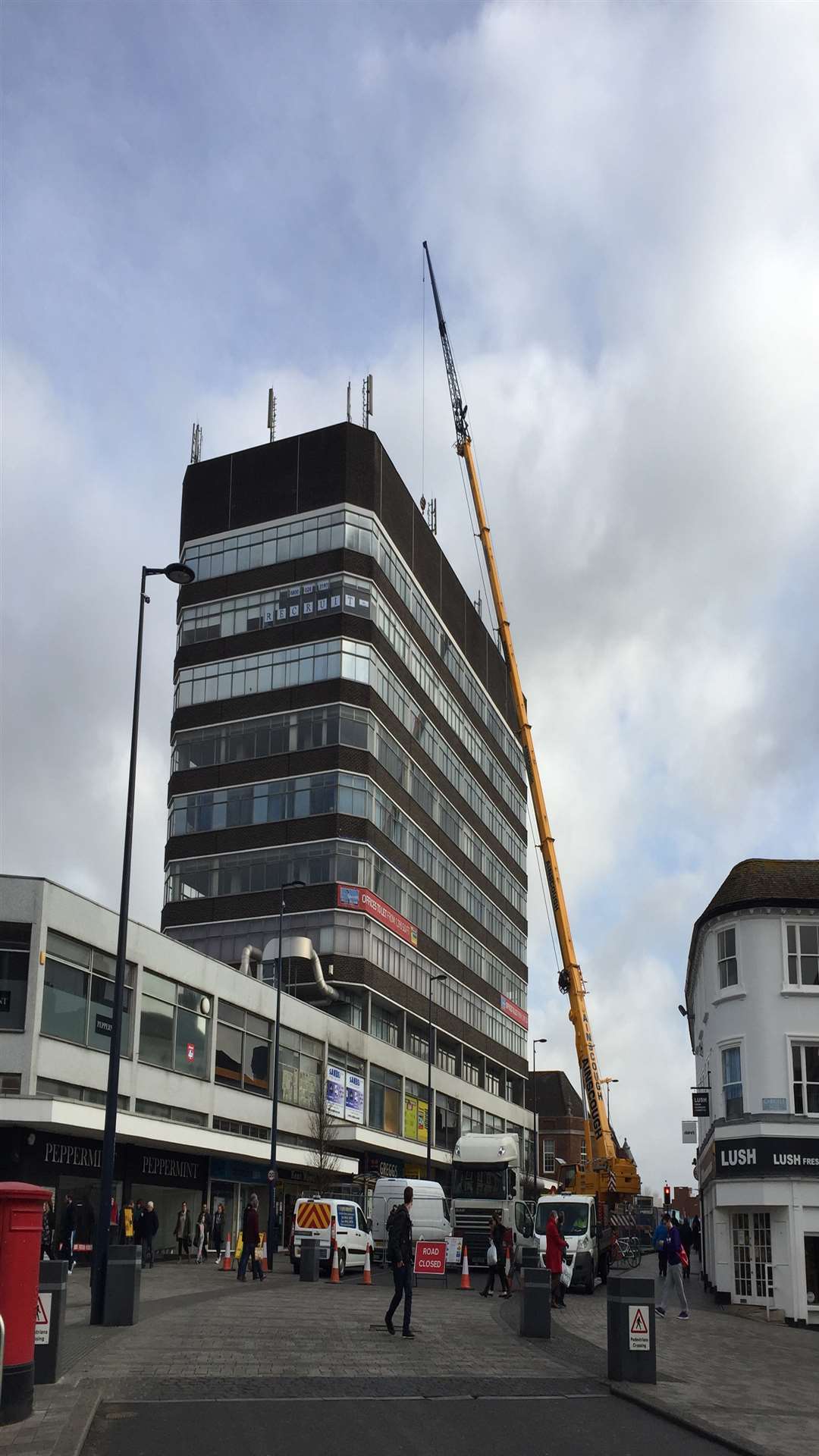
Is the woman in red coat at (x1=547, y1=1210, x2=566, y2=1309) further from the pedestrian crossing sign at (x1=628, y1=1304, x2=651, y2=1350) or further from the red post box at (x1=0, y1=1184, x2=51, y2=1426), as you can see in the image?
the red post box at (x1=0, y1=1184, x2=51, y2=1426)

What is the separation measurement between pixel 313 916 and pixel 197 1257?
22828mm

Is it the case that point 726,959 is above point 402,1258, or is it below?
above

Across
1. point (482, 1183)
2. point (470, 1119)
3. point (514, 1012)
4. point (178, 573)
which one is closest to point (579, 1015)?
point (482, 1183)

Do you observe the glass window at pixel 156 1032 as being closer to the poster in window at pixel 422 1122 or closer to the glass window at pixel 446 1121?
the poster in window at pixel 422 1122

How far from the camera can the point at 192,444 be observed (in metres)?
80.2

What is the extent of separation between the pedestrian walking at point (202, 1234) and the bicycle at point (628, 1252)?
1304 cm

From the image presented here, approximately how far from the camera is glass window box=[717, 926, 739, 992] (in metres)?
34.2

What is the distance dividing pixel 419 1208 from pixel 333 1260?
7516 millimetres

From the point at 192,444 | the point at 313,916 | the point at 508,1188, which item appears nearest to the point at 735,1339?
the point at 508,1188

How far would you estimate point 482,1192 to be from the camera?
138ft

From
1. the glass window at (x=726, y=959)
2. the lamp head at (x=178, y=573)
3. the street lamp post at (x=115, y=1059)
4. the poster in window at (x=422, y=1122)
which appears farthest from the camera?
the poster in window at (x=422, y=1122)

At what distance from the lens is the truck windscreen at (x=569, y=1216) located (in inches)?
1409

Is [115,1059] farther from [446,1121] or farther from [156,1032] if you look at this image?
[446,1121]

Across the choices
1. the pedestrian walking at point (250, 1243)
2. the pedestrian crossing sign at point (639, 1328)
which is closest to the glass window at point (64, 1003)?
the pedestrian walking at point (250, 1243)
